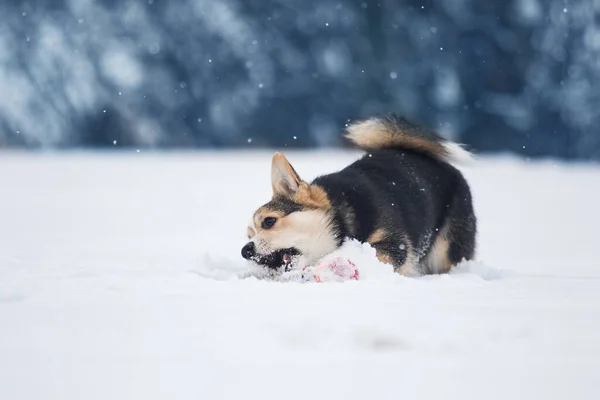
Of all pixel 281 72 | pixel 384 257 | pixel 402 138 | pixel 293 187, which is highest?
pixel 281 72

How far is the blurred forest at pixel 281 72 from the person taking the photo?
1627cm

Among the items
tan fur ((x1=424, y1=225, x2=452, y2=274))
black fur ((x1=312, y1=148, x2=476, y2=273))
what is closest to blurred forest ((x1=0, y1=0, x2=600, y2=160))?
black fur ((x1=312, y1=148, x2=476, y2=273))

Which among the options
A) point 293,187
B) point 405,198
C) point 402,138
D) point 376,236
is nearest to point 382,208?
point 376,236

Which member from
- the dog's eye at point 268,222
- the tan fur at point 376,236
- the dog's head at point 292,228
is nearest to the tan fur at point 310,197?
the dog's head at point 292,228

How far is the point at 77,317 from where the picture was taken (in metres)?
2.67

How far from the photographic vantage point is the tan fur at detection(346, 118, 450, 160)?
16.9 feet

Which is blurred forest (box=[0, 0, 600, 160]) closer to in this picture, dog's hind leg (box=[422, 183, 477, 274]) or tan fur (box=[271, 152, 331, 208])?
dog's hind leg (box=[422, 183, 477, 274])

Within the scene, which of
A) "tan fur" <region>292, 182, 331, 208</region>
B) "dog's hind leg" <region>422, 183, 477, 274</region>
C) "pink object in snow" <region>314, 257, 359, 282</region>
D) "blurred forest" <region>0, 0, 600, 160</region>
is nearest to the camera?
"pink object in snow" <region>314, 257, 359, 282</region>

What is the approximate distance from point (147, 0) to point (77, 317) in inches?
630

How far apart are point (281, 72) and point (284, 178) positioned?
Answer: 1304 centimetres

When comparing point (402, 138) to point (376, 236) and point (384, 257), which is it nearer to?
point (376, 236)

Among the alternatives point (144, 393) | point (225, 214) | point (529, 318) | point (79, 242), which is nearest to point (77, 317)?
point (144, 393)

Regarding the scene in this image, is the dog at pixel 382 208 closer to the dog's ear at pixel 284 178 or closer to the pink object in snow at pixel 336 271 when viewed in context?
the dog's ear at pixel 284 178

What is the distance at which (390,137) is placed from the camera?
17.0 ft
